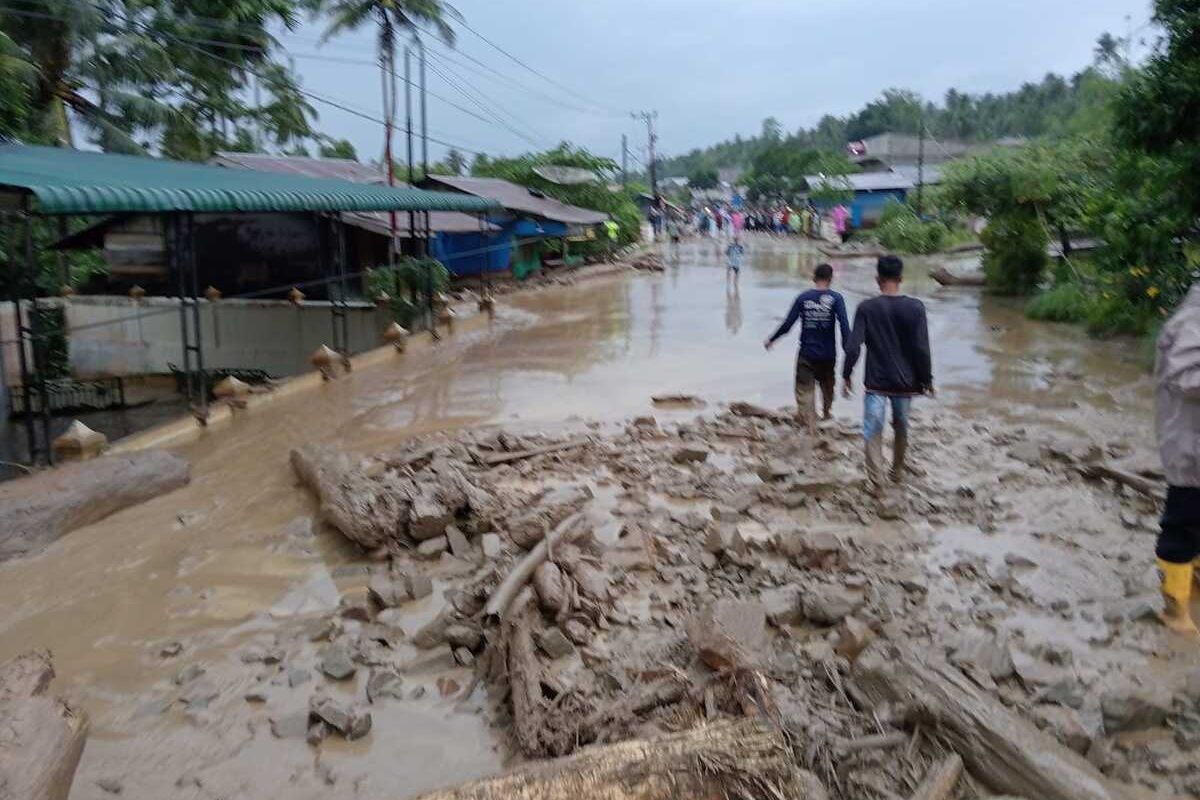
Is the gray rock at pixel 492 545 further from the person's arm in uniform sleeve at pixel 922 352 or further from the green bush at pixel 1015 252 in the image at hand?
the green bush at pixel 1015 252

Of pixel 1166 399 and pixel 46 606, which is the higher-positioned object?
pixel 1166 399

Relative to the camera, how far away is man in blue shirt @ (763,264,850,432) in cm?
854

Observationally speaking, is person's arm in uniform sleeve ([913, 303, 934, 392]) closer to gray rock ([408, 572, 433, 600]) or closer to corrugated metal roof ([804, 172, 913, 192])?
gray rock ([408, 572, 433, 600])

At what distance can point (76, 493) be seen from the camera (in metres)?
6.78

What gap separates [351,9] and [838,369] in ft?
68.9

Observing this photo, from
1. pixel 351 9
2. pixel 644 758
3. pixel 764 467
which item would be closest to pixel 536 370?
pixel 764 467

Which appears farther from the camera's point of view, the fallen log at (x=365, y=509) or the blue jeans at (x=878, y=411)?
the blue jeans at (x=878, y=411)

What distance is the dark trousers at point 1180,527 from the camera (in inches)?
179

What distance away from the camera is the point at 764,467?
7.71 meters

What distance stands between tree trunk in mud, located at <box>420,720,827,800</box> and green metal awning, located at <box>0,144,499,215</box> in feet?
20.0

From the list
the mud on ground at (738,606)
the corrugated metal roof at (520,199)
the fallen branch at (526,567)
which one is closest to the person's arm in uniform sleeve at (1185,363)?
the mud on ground at (738,606)

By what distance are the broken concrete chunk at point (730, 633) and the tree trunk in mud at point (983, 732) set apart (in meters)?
0.53

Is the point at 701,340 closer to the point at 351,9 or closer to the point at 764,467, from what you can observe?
the point at 764,467

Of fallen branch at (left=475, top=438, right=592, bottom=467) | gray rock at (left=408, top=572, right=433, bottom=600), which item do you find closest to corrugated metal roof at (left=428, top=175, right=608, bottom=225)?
fallen branch at (left=475, top=438, right=592, bottom=467)
